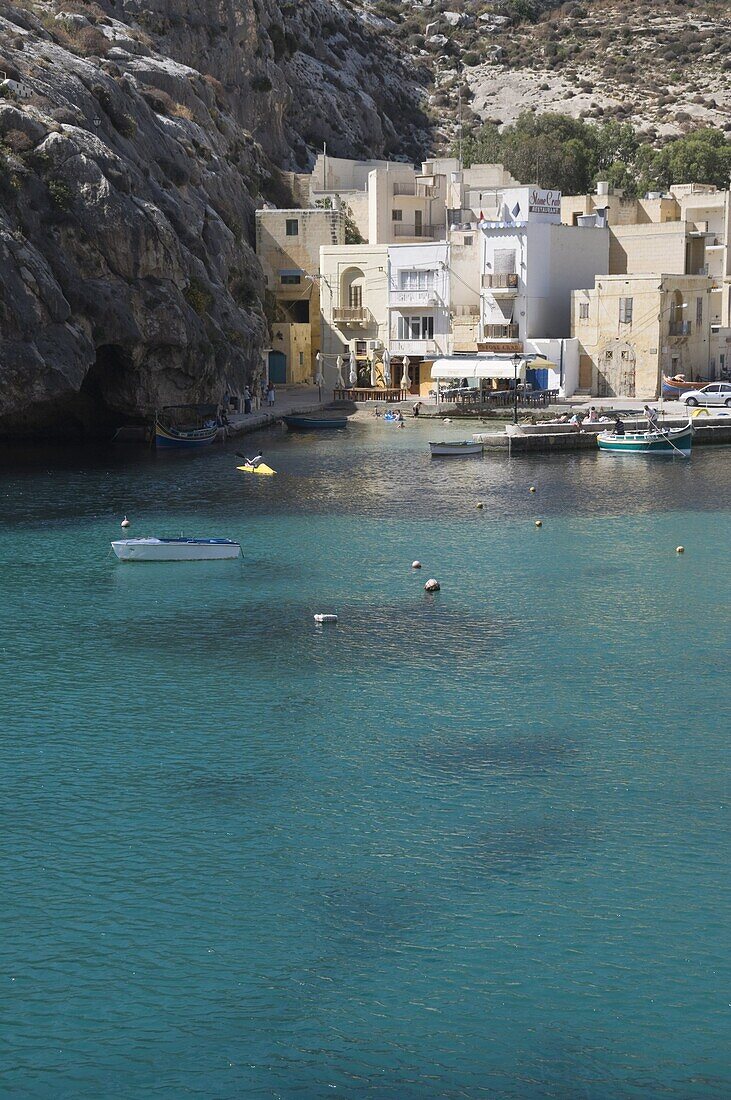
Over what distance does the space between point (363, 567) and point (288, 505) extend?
9.52m

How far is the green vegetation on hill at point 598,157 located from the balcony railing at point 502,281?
30.0m

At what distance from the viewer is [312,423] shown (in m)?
62.2

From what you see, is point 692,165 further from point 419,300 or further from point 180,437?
point 180,437

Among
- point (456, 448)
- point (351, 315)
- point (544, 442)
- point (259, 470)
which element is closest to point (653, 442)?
point (544, 442)

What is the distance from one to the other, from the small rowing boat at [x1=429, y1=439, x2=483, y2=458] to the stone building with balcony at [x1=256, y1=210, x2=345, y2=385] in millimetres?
27096

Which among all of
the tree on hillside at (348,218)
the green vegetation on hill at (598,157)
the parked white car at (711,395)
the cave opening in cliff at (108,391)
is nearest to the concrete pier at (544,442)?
the parked white car at (711,395)

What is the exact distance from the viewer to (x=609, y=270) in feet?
251

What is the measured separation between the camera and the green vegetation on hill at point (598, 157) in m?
→ 100

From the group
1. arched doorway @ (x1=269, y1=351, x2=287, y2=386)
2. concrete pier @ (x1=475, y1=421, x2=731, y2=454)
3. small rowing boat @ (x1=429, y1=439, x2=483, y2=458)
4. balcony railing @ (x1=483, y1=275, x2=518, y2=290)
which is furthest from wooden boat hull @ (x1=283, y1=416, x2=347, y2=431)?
arched doorway @ (x1=269, y1=351, x2=287, y2=386)

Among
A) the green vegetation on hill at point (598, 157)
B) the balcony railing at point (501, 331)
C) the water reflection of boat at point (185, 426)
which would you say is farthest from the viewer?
the green vegetation on hill at point (598, 157)

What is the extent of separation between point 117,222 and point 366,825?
40119 mm

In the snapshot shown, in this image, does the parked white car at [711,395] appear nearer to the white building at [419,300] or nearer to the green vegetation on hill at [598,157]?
the white building at [419,300]

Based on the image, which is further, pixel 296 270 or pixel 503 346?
pixel 296 270

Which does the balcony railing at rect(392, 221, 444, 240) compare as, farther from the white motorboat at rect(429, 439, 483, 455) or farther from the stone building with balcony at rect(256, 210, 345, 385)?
the white motorboat at rect(429, 439, 483, 455)
